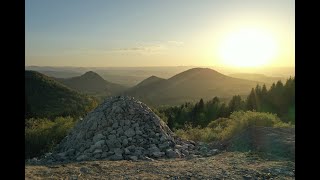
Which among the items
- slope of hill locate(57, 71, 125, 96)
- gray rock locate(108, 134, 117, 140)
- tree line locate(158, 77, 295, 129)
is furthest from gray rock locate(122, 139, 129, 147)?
slope of hill locate(57, 71, 125, 96)

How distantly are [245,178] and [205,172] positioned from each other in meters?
0.87

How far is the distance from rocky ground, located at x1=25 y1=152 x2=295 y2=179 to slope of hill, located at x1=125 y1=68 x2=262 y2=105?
95.5 meters

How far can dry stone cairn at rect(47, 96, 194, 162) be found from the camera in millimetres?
11227

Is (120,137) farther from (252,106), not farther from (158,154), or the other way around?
(252,106)

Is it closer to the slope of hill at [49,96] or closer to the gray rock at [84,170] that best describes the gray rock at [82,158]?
the gray rock at [84,170]

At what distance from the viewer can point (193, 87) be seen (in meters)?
126

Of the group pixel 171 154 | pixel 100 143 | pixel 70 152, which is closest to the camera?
pixel 171 154

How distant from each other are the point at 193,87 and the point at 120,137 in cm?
11472

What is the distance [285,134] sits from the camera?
1202 centimetres

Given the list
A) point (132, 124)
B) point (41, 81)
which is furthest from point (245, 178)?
point (41, 81)

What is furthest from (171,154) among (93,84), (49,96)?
(93,84)

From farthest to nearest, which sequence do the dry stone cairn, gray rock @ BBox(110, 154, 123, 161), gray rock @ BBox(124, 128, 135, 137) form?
1. gray rock @ BBox(124, 128, 135, 137)
2. the dry stone cairn
3. gray rock @ BBox(110, 154, 123, 161)

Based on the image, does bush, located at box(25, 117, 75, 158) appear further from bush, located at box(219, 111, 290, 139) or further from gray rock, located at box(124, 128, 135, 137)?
bush, located at box(219, 111, 290, 139)

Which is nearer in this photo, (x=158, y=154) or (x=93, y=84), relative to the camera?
(x=158, y=154)
